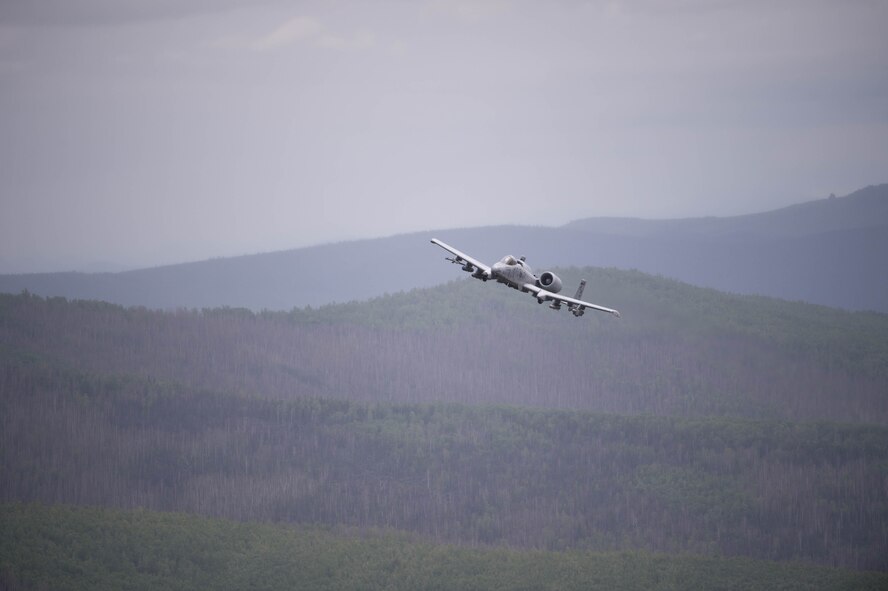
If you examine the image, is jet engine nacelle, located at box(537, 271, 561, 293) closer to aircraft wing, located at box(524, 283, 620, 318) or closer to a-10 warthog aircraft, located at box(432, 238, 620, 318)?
a-10 warthog aircraft, located at box(432, 238, 620, 318)

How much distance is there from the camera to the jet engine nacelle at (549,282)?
54594 mm

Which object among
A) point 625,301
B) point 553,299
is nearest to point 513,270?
point 553,299

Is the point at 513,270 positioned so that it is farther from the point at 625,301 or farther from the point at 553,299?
the point at 625,301

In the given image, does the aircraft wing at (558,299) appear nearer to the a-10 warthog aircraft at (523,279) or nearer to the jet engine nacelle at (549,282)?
the a-10 warthog aircraft at (523,279)

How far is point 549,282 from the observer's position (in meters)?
55.1

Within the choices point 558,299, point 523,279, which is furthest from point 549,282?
point 558,299

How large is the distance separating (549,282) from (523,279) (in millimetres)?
1412

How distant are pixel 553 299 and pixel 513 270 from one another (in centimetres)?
239

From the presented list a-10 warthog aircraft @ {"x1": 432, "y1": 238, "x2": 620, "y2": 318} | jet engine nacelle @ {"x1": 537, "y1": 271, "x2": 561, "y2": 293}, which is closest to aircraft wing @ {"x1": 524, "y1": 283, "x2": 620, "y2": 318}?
a-10 warthog aircraft @ {"x1": 432, "y1": 238, "x2": 620, "y2": 318}

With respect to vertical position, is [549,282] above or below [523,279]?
below

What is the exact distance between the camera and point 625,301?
200m

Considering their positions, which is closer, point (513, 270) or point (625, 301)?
point (513, 270)

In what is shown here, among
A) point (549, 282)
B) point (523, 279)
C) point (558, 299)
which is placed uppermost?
point (523, 279)

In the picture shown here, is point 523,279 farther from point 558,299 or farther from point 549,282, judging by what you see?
point 558,299
